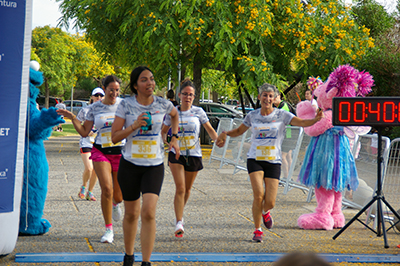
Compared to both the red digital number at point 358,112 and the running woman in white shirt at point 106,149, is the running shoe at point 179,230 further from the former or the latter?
the red digital number at point 358,112

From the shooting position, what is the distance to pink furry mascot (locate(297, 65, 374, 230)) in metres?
7.01

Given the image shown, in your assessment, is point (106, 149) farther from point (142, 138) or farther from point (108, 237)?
point (142, 138)

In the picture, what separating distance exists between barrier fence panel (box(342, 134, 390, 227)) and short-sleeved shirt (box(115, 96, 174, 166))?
3.67 m

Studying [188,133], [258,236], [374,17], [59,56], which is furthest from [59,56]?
[258,236]

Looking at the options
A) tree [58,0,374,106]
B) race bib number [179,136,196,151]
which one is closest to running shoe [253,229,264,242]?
race bib number [179,136,196,151]

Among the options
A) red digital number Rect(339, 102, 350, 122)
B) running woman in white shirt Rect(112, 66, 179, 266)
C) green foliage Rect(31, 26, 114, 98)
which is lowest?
running woman in white shirt Rect(112, 66, 179, 266)

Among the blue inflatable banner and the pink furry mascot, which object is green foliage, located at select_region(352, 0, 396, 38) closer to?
the pink furry mascot

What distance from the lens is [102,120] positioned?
610 centimetres

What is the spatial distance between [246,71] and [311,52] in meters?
2.90

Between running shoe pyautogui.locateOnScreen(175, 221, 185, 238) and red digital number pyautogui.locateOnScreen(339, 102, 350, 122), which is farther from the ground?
red digital number pyautogui.locateOnScreen(339, 102, 350, 122)

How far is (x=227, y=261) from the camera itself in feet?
17.4

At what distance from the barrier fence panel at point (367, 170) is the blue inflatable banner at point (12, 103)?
15.2 ft

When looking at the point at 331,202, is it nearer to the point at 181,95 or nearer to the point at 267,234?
the point at 267,234

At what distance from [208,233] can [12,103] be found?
288cm
